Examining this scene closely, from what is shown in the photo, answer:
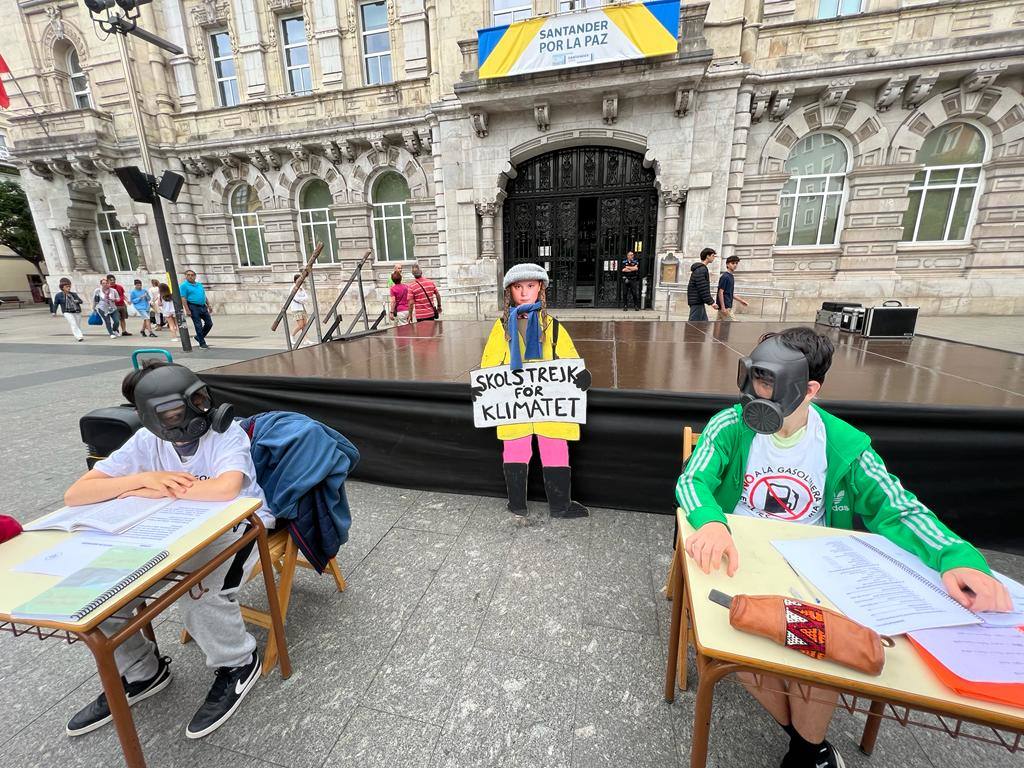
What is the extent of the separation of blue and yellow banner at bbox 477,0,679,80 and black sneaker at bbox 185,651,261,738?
1191cm

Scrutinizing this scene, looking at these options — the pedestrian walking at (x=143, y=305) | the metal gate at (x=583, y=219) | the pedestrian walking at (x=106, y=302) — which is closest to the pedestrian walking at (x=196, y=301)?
the pedestrian walking at (x=143, y=305)

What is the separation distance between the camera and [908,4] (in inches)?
379

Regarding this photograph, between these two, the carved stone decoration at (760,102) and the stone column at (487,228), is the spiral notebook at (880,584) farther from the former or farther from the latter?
the carved stone decoration at (760,102)

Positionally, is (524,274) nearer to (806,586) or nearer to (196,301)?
(806,586)

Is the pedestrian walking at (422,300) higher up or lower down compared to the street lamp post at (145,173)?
lower down

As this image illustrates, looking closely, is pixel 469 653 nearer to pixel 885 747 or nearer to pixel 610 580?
pixel 610 580

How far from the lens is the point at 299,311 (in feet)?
43.2

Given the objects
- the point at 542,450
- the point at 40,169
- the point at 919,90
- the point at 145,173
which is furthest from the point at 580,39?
the point at 40,169

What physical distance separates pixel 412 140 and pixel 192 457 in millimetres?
13655

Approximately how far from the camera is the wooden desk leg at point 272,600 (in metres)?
1.67

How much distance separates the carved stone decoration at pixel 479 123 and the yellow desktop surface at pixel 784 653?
12.2 metres

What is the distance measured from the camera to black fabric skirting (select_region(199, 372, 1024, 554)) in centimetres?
261

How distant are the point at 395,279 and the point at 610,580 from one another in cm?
739

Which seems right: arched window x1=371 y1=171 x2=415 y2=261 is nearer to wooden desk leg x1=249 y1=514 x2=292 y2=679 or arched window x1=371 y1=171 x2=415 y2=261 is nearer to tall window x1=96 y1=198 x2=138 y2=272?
tall window x1=96 y1=198 x2=138 y2=272
